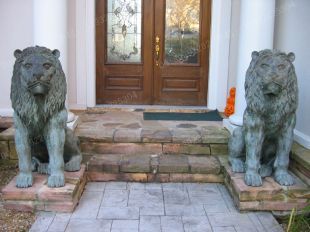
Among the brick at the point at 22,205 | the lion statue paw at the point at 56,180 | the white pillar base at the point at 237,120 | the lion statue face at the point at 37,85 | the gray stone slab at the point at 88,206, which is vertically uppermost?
the lion statue face at the point at 37,85

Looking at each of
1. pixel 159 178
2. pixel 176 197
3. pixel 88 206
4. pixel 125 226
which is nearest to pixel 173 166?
pixel 159 178

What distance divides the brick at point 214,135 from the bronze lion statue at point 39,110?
1574mm

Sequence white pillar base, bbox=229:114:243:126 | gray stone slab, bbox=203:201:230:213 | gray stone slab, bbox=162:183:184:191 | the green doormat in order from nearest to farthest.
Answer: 1. gray stone slab, bbox=203:201:230:213
2. gray stone slab, bbox=162:183:184:191
3. white pillar base, bbox=229:114:243:126
4. the green doormat

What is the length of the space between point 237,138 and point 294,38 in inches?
56.5

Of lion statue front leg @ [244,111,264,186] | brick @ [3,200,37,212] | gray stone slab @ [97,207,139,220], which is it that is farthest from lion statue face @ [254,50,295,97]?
brick @ [3,200,37,212]

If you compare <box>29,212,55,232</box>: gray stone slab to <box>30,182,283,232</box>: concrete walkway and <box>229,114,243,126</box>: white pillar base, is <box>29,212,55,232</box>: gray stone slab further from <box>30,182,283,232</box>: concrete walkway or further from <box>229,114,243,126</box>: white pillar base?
<box>229,114,243,126</box>: white pillar base

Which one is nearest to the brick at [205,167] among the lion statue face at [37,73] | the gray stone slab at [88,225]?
the gray stone slab at [88,225]

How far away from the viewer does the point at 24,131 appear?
3.76m

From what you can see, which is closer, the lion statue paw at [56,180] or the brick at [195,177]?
the lion statue paw at [56,180]

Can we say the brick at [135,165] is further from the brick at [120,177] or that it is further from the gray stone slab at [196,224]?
the gray stone slab at [196,224]

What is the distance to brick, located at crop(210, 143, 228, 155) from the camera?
4816 millimetres

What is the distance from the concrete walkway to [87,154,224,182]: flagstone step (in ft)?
0.29

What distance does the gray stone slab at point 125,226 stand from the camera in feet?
11.3

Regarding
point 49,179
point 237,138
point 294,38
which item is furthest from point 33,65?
point 294,38
